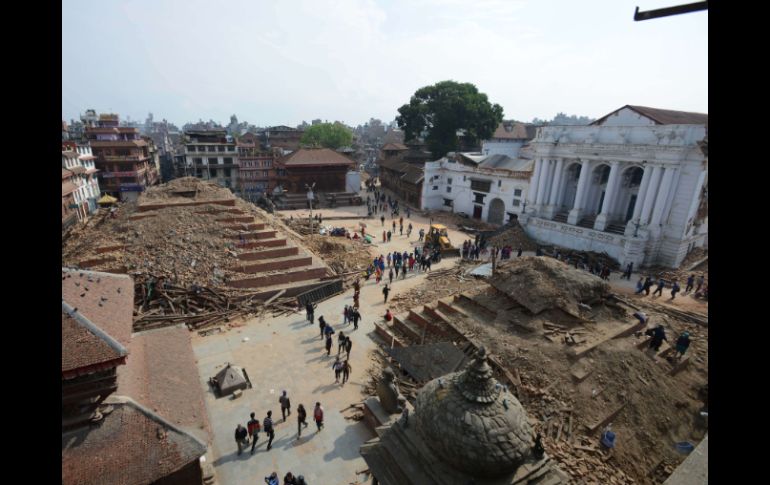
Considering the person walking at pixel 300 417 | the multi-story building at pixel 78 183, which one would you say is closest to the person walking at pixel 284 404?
the person walking at pixel 300 417

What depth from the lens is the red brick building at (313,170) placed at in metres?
51.0

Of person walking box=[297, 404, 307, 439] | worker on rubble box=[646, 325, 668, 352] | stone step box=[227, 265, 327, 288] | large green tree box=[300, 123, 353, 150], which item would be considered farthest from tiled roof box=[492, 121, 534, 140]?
person walking box=[297, 404, 307, 439]

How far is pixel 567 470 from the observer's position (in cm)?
1066

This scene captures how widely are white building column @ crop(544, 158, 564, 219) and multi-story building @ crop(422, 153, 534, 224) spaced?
2.71m

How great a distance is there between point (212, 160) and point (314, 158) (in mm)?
14703

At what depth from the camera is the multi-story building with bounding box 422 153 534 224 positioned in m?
38.5

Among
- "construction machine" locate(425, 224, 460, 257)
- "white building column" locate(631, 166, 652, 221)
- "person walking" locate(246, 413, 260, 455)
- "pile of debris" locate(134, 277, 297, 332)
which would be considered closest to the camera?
"person walking" locate(246, 413, 260, 455)

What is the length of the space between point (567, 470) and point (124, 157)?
56.7m

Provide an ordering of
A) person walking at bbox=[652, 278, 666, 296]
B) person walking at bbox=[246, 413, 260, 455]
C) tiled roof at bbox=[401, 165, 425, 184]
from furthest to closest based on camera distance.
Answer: tiled roof at bbox=[401, 165, 425, 184] → person walking at bbox=[652, 278, 666, 296] → person walking at bbox=[246, 413, 260, 455]

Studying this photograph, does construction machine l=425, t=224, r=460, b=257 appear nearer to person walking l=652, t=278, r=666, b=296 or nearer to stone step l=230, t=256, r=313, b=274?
stone step l=230, t=256, r=313, b=274

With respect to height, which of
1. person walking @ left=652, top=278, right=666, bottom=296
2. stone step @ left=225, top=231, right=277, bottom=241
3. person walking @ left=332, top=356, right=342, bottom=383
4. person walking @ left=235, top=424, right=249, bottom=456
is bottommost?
person walking @ left=235, top=424, right=249, bottom=456

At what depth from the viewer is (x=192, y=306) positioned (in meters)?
18.9

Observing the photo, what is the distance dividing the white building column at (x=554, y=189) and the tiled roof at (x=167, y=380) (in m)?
31.9
